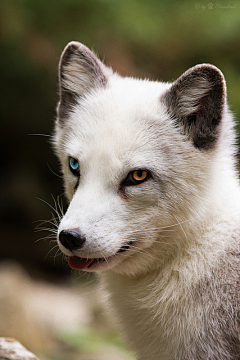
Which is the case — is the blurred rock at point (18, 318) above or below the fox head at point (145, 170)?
below

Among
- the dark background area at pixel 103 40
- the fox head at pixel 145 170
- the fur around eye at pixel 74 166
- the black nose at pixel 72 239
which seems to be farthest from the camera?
the dark background area at pixel 103 40

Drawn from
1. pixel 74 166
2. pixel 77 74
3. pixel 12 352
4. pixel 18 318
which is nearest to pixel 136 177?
pixel 74 166

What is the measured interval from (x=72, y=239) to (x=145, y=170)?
71 cm

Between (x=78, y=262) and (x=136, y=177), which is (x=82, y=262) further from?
(x=136, y=177)

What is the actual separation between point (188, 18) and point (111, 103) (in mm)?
5212

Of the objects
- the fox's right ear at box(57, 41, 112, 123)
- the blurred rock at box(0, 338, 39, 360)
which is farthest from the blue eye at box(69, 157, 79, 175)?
the blurred rock at box(0, 338, 39, 360)

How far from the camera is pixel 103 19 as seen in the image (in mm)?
7992

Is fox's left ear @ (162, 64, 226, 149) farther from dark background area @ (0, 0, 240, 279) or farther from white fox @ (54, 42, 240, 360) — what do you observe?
dark background area @ (0, 0, 240, 279)

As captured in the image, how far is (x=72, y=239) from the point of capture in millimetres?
2848

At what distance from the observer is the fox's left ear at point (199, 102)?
3129 millimetres

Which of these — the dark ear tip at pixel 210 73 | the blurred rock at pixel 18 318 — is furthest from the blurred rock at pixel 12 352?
the dark ear tip at pixel 210 73

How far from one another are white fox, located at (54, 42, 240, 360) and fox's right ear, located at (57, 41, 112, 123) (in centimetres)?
33

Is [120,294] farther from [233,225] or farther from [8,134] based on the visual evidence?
[8,134]

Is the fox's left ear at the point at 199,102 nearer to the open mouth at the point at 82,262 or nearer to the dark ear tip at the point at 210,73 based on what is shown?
the dark ear tip at the point at 210,73
